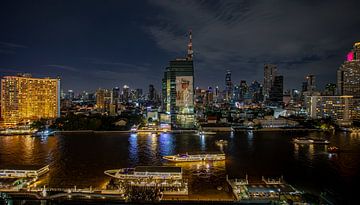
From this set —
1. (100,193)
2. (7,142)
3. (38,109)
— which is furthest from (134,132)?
(100,193)

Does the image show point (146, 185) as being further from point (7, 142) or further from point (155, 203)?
point (7, 142)

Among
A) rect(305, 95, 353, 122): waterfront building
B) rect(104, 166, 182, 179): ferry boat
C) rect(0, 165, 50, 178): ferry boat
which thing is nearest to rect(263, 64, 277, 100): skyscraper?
rect(305, 95, 353, 122): waterfront building

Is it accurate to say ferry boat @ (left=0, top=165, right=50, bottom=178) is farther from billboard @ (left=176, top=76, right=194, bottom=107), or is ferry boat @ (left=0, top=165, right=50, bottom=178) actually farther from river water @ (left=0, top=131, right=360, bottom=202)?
billboard @ (left=176, top=76, right=194, bottom=107)

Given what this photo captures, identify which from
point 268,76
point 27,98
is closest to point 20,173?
point 27,98

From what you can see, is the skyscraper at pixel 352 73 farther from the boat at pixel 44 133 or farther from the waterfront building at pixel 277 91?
the boat at pixel 44 133

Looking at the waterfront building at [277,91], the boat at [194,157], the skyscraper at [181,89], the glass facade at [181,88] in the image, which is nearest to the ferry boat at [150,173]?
the boat at [194,157]

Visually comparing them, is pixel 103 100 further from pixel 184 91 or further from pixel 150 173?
pixel 150 173
